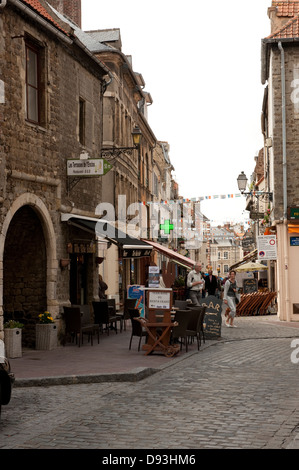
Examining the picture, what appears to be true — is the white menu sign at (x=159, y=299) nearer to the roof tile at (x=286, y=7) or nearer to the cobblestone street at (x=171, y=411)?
the cobblestone street at (x=171, y=411)

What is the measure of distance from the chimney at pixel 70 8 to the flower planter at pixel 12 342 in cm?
1867

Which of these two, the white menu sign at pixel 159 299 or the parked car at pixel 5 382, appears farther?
the white menu sign at pixel 159 299

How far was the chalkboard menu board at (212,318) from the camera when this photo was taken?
53.7ft

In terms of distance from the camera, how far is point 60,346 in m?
15.1

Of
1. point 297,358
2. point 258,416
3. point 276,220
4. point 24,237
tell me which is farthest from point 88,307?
point 258,416

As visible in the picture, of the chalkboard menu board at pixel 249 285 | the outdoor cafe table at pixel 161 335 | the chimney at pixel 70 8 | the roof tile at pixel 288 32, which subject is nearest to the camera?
the outdoor cafe table at pixel 161 335

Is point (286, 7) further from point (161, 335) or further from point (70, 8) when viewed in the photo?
point (161, 335)

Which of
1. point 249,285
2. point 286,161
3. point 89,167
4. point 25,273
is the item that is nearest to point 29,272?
point 25,273

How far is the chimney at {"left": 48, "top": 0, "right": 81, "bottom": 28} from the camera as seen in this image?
27859 mm

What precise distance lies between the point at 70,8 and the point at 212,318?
1742 centimetres

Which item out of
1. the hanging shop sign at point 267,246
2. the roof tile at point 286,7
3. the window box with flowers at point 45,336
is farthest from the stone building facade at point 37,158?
the roof tile at point 286,7

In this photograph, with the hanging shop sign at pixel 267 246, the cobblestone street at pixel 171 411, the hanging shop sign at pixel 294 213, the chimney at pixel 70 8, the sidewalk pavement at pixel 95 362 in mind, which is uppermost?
the chimney at pixel 70 8

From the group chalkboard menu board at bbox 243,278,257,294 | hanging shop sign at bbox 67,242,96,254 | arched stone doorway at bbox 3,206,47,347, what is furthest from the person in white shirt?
chalkboard menu board at bbox 243,278,257,294

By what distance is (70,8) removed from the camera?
93.6ft
